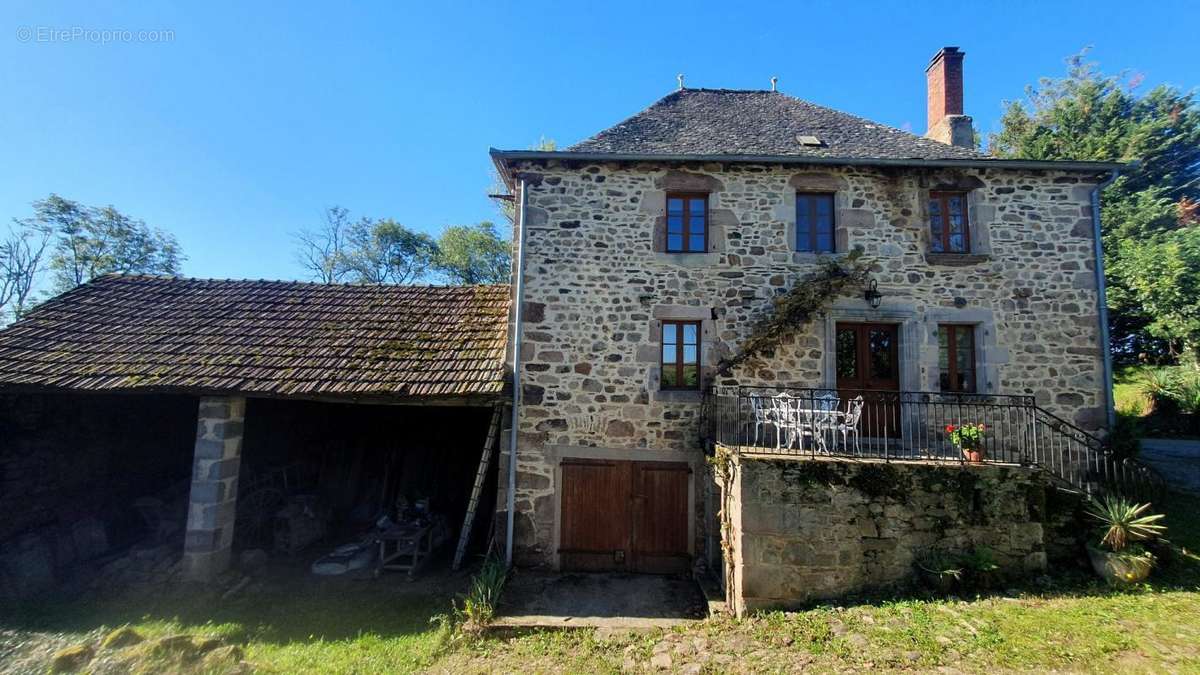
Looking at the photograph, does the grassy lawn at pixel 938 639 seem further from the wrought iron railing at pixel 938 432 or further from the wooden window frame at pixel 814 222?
the wooden window frame at pixel 814 222

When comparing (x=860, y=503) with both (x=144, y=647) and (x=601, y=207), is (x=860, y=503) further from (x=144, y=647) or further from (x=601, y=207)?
(x=144, y=647)

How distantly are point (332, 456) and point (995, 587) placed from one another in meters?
10.9

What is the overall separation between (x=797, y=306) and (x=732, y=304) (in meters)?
0.99

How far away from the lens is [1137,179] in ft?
49.1

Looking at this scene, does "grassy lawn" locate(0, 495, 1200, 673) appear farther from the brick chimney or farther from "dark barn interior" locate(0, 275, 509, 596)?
the brick chimney

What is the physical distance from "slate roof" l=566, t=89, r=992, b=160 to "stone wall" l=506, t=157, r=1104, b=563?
1.33 ft

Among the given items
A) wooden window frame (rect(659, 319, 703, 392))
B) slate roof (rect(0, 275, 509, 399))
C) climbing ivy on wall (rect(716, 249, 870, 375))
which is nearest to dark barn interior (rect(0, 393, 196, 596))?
slate roof (rect(0, 275, 509, 399))

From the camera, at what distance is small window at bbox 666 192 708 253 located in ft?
26.9

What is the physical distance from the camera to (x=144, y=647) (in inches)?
207

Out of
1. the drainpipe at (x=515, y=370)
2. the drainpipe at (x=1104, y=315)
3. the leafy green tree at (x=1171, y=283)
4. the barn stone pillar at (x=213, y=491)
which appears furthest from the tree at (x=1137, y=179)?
the barn stone pillar at (x=213, y=491)

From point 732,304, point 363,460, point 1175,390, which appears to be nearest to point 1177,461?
point 1175,390

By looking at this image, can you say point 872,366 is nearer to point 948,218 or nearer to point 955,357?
point 955,357

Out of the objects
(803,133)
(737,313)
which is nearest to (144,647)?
(737,313)

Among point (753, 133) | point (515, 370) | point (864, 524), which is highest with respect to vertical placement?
point (753, 133)
